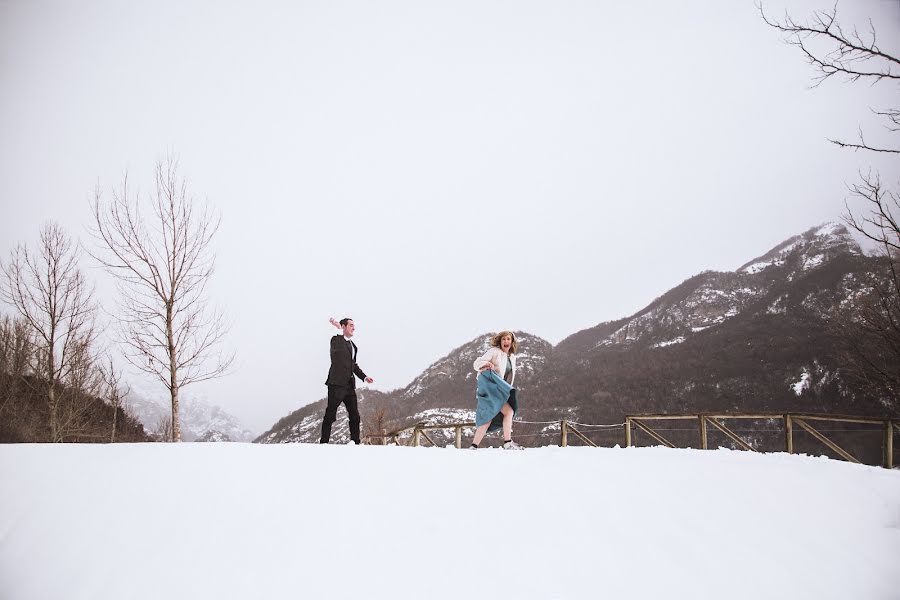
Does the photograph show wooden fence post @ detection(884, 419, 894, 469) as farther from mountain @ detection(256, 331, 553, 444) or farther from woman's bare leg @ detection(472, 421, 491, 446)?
mountain @ detection(256, 331, 553, 444)

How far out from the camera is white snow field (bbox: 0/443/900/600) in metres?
2.88

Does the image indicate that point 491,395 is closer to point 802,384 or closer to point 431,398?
point 802,384

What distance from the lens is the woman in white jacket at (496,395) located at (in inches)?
260

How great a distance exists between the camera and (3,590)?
3070 millimetres

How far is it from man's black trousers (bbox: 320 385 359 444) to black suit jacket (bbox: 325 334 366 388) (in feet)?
0.32

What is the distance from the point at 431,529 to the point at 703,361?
9148 cm

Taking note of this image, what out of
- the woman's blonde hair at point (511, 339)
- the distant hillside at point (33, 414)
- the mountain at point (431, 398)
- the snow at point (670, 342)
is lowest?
the mountain at point (431, 398)

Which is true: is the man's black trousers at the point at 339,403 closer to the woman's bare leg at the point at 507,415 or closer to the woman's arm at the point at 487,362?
the woman's arm at the point at 487,362

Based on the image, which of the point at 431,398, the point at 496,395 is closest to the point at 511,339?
the point at 496,395

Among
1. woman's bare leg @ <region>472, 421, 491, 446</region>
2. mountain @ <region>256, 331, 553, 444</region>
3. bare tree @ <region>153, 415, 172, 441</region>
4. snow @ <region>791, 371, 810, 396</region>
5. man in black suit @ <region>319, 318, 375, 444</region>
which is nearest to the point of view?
woman's bare leg @ <region>472, 421, 491, 446</region>

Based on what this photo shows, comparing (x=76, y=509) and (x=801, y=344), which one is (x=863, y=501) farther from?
(x=801, y=344)

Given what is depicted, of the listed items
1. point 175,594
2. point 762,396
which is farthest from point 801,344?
point 175,594

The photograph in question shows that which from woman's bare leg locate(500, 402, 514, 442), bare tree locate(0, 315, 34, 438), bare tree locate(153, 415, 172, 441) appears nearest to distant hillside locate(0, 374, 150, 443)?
bare tree locate(0, 315, 34, 438)

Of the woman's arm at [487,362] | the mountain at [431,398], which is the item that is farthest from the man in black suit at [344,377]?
the mountain at [431,398]
